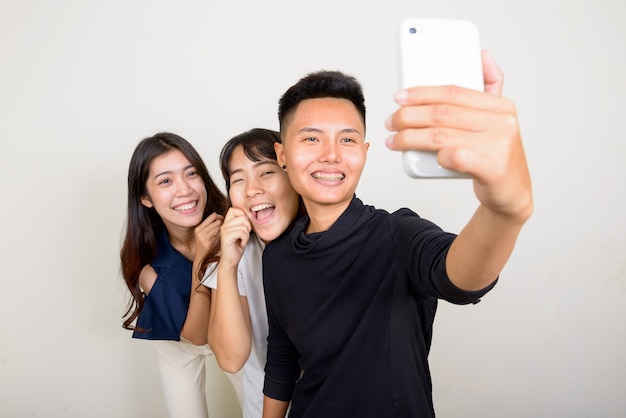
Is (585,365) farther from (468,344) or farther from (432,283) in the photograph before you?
(432,283)

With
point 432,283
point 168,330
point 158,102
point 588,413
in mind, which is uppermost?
point 158,102

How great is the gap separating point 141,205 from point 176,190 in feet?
0.65

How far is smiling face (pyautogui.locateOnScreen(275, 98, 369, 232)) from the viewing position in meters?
1.04

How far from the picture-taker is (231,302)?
4.40ft

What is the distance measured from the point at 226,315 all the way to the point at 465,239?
34.1 inches

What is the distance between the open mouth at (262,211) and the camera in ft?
4.34

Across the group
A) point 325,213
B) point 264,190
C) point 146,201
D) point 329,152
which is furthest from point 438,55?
point 146,201

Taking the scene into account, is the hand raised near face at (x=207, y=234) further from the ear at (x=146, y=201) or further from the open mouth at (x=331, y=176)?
the open mouth at (x=331, y=176)

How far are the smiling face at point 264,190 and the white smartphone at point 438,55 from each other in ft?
2.33

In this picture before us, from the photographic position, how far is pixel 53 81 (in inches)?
82.7

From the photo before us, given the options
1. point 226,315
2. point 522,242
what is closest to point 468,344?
point 522,242

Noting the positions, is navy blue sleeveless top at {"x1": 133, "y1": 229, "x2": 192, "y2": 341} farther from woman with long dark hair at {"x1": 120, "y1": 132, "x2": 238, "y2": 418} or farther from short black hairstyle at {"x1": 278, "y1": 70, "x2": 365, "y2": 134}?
short black hairstyle at {"x1": 278, "y1": 70, "x2": 365, "y2": 134}

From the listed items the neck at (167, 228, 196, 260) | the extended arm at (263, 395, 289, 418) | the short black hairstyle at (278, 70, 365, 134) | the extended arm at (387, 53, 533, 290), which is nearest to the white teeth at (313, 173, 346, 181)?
the short black hairstyle at (278, 70, 365, 134)

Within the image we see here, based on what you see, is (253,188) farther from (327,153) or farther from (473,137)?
(473,137)
